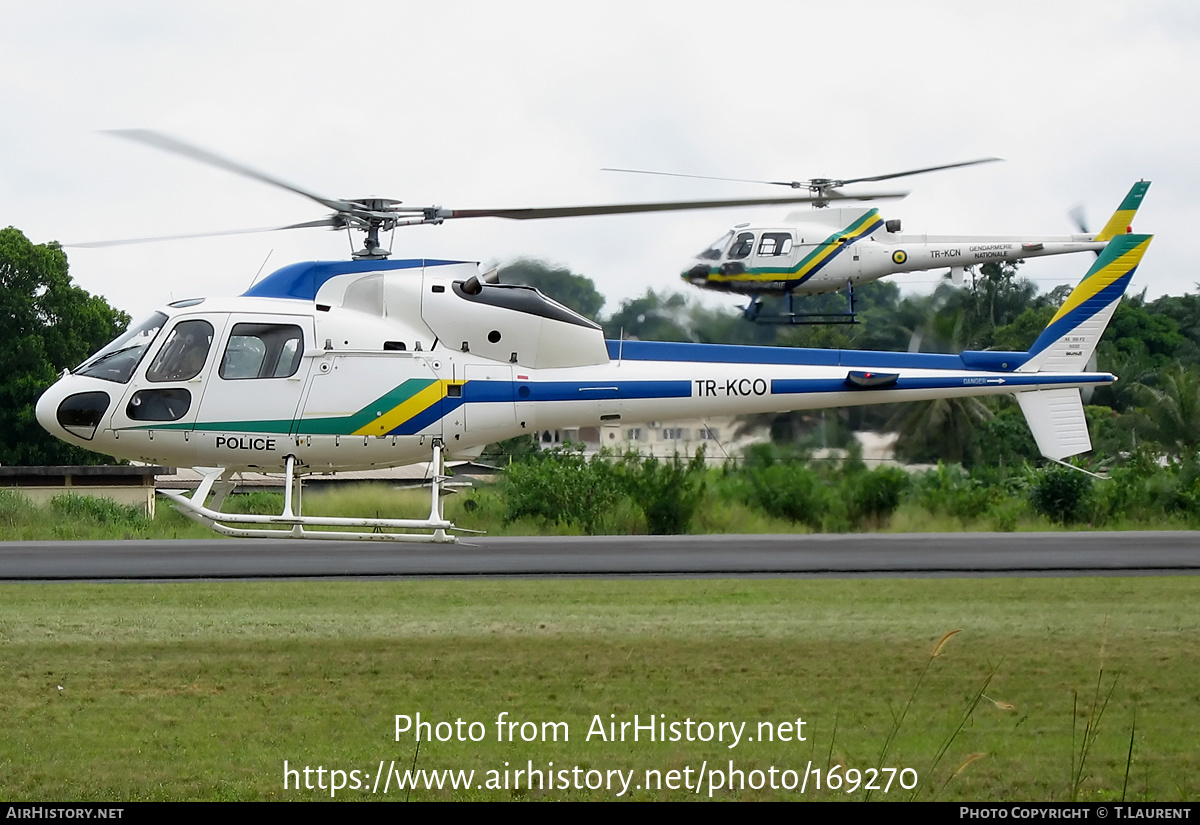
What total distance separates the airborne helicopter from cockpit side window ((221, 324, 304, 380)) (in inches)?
355

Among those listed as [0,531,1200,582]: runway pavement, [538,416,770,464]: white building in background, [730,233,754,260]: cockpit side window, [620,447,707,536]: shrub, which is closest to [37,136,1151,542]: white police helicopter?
[0,531,1200,582]: runway pavement

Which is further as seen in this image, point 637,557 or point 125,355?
point 637,557

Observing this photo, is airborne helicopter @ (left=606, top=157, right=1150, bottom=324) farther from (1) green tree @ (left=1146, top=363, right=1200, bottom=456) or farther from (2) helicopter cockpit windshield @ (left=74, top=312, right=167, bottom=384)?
(1) green tree @ (left=1146, top=363, right=1200, bottom=456)

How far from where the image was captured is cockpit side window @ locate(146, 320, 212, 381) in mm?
13664

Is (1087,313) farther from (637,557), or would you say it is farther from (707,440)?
(707,440)

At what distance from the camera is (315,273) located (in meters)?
14.2

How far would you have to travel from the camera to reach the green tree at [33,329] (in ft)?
125

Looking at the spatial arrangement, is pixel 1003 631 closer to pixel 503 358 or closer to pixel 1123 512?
pixel 503 358

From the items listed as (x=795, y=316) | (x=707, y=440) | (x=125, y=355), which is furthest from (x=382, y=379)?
(x=707, y=440)

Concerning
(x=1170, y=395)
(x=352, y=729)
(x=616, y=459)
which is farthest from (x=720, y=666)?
(x=1170, y=395)

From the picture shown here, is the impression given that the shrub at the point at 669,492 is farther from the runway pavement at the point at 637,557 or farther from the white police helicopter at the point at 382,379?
the white police helicopter at the point at 382,379

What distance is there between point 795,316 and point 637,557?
4.41 m

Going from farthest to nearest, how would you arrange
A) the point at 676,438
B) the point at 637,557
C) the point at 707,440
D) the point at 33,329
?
1. the point at 33,329
2. the point at 707,440
3. the point at 676,438
4. the point at 637,557

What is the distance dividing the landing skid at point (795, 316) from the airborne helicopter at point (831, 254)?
0.02 meters
